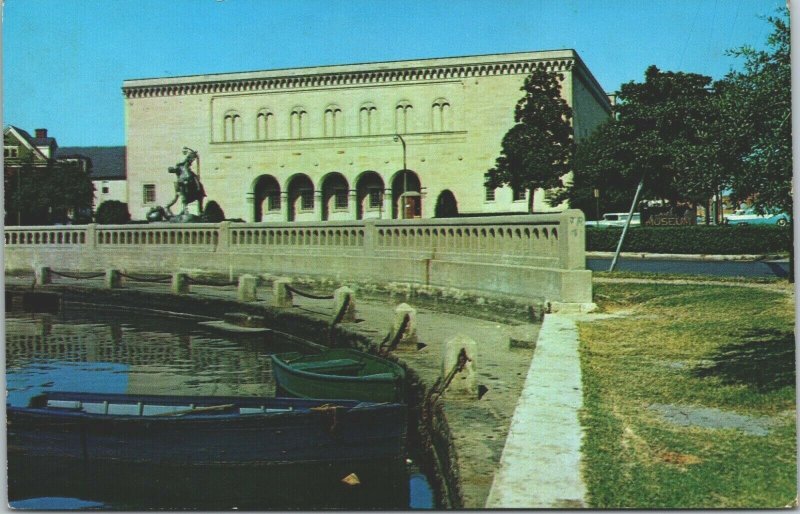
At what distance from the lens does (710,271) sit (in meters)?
22.5

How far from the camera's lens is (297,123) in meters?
68.3

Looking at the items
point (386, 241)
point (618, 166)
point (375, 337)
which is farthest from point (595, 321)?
point (618, 166)

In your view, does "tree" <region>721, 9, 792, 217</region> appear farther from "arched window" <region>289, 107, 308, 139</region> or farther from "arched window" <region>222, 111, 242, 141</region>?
"arched window" <region>222, 111, 242, 141</region>

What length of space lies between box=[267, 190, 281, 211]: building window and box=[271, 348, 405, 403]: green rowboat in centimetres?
6024

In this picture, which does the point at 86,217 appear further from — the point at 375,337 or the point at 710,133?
the point at 710,133

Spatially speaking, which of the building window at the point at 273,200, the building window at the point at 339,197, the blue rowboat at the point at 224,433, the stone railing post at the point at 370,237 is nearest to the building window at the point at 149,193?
the building window at the point at 273,200

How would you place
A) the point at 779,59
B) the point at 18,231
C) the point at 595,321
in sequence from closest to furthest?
1. the point at 779,59
2. the point at 595,321
3. the point at 18,231

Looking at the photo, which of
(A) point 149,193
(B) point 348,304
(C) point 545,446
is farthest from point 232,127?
(C) point 545,446

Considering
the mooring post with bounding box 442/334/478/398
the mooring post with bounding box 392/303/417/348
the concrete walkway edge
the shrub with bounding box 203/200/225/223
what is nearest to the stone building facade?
the shrub with bounding box 203/200/225/223

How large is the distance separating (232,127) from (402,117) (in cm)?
1504

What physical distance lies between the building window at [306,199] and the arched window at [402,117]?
9840mm

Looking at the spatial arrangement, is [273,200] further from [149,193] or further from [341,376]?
[341,376]

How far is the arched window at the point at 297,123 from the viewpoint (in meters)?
68.0

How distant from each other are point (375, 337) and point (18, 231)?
19.5 meters
